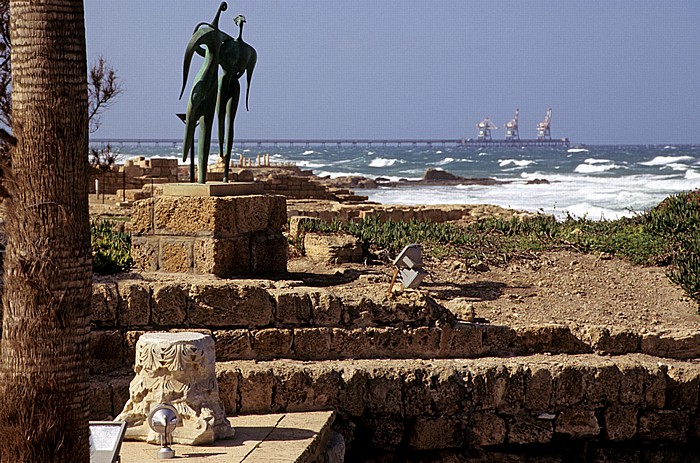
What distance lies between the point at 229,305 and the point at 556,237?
7092mm

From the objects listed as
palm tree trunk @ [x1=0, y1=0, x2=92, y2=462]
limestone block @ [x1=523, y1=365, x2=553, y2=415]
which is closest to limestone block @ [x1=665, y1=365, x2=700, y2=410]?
limestone block @ [x1=523, y1=365, x2=553, y2=415]

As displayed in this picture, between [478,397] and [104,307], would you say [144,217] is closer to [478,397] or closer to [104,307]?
[104,307]

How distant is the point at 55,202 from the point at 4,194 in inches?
8.5

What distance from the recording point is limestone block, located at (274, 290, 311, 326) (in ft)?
25.0

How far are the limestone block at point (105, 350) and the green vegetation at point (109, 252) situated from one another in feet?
4.97

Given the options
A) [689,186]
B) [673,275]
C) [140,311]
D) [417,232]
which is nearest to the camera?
[140,311]

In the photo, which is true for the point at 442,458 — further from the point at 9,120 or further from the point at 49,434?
the point at 9,120

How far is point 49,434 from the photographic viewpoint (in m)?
4.30

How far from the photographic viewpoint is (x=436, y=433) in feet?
25.0

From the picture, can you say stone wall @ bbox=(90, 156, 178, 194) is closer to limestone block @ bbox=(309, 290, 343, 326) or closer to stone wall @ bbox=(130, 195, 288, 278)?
stone wall @ bbox=(130, 195, 288, 278)

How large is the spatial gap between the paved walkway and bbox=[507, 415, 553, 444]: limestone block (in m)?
1.49

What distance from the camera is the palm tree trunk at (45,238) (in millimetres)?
4184

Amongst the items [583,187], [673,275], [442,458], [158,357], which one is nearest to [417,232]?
[673,275]

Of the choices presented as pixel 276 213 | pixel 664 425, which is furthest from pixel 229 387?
pixel 664 425
